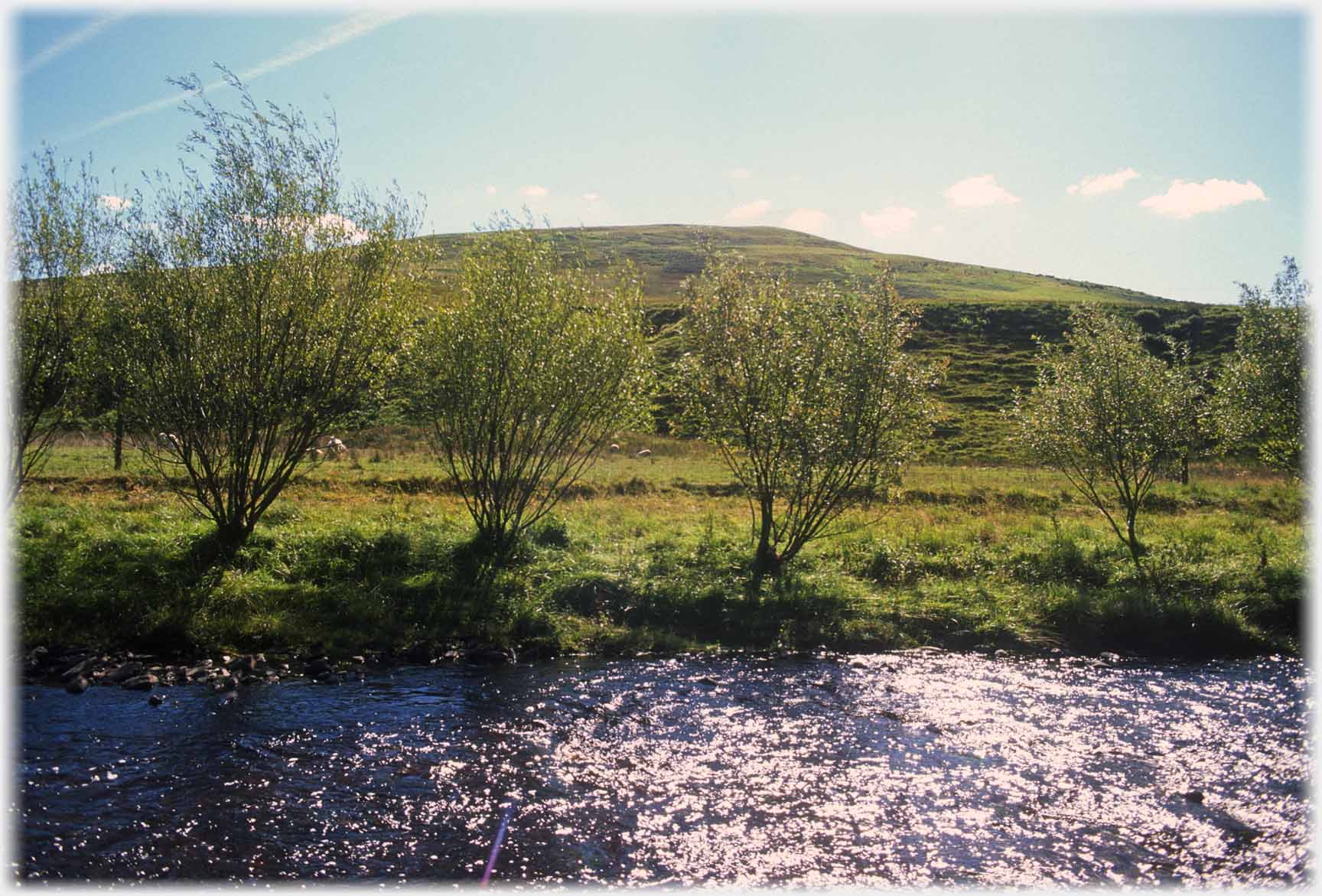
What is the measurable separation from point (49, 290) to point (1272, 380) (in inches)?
1459

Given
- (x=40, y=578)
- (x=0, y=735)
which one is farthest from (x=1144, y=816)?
(x=40, y=578)

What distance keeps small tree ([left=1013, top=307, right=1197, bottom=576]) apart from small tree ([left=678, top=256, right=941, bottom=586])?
7.34 metres

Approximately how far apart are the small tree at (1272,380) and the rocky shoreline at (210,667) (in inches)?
1007

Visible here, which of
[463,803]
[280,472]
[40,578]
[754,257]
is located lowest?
[463,803]

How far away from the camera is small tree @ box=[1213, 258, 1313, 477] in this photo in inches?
1080

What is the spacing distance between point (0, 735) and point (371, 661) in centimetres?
652

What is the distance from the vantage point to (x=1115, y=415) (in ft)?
91.6

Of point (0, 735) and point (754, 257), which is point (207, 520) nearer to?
point (0, 735)

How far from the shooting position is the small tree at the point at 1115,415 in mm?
27812

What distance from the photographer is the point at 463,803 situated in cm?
1200

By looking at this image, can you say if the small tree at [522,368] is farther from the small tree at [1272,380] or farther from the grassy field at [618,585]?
the small tree at [1272,380]

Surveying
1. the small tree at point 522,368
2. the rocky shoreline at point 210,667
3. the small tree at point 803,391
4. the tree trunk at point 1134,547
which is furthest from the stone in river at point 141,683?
the tree trunk at point 1134,547

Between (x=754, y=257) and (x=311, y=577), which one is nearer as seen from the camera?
(x=311, y=577)

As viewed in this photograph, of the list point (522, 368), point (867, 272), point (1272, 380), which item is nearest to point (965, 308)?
point (867, 272)
